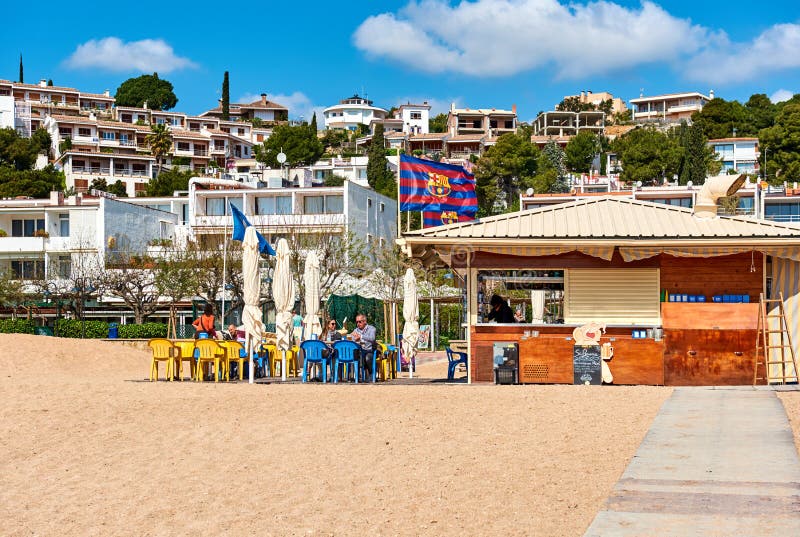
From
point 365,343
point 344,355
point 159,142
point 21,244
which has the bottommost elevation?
point 344,355

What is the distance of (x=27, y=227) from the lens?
62.9 meters

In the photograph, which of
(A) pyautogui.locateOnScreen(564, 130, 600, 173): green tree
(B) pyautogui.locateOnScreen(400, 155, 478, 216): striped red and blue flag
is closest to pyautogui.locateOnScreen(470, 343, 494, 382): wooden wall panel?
(B) pyautogui.locateOnScreen(400, 155, 478, 216): striped red and blue flag

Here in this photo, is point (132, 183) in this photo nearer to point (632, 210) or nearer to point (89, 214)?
point (89, 214)

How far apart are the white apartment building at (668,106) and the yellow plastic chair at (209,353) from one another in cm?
14021

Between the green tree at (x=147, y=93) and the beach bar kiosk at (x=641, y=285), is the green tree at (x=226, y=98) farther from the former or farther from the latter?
the beach bar kiosk at (x=641, y=285)

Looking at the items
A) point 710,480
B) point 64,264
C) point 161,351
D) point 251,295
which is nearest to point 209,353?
point 161,351

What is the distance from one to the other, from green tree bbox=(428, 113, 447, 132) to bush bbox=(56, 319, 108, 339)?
120 m

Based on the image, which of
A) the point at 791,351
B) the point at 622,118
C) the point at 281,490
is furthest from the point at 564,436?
the point at 622,118

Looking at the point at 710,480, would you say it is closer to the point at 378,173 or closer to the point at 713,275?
the point at 713,275

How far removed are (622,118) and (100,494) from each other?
157 metres

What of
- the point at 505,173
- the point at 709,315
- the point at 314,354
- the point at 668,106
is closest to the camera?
the point at 709,315

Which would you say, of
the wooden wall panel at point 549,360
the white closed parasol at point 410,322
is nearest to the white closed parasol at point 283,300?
the white closed parasol at point 410,322

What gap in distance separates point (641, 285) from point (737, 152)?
314 ft

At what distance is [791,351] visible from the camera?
18953 millimetres
